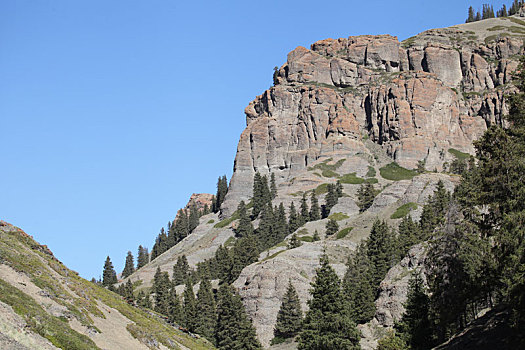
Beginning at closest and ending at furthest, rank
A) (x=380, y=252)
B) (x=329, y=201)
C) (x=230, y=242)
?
(x=380, y=252)
(x=230, y=242)
(x=329, y=201)

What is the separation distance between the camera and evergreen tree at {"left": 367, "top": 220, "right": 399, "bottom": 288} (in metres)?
94.6

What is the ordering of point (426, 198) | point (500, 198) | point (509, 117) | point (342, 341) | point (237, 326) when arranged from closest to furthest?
point (500, 198) < point (509, 117) < point (342, 341) < point (237, 326) < point (426, 198)

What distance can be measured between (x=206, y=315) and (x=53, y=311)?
59.4m

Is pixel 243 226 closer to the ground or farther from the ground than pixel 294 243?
farther from the ground

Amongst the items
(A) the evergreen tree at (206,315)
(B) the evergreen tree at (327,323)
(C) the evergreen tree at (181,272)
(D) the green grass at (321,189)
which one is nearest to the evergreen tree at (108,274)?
(C) the evergreen tree at (181,272)

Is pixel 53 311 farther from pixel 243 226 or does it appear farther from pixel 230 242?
pixel 243 226

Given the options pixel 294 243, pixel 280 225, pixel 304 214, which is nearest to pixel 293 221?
pixel 280 225

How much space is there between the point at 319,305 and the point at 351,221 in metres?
76.8

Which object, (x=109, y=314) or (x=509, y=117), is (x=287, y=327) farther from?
(x=509, y=117)

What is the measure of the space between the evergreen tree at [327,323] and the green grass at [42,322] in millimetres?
28941

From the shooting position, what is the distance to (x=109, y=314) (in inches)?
1959

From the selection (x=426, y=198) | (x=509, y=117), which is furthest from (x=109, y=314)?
(x=426, y=198)

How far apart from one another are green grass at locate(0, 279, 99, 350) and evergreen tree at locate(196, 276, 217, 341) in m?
54.4

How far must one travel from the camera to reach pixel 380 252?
9838 centimetres
